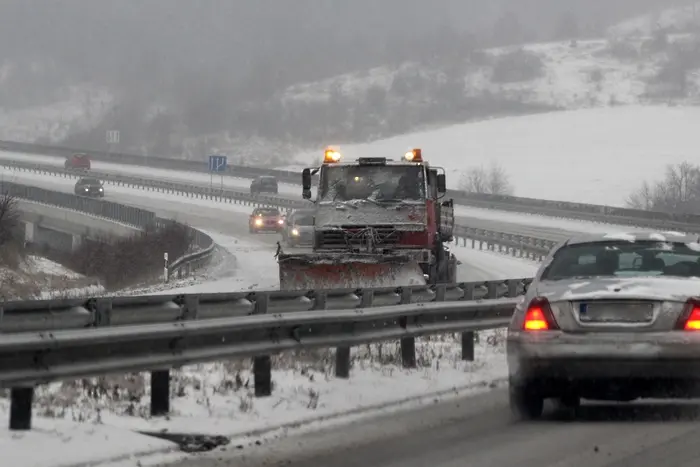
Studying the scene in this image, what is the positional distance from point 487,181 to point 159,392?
3589 inches

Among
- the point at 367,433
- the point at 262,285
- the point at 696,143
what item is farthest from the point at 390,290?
the point at 696,143

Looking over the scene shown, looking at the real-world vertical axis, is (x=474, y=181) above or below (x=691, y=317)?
below

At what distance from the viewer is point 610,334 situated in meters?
10.9

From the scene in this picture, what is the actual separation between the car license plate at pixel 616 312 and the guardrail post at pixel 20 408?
13.9 feet

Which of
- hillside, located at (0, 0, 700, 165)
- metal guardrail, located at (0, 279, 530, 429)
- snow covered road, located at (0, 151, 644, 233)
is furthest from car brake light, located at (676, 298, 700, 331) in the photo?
hillside, located at (0, 0, 700, 165)

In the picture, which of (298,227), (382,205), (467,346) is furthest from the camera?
(298,227)

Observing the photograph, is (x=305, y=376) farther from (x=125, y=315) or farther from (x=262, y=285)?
(x=262, y=285)

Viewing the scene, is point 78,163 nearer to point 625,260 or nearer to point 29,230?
point 29,230

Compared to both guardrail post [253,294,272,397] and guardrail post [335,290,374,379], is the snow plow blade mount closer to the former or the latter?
guardrail post [335,290,374,379]

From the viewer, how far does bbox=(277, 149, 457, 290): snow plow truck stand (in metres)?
24.5

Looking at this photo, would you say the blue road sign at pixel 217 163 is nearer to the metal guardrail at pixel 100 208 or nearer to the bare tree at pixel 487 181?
the metal guardrail at pixel 100 208

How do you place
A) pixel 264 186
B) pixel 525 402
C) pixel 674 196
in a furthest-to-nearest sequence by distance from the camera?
pixel 674 196, pixel 264 186, pixel 525 402

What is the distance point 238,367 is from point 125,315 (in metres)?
3.09

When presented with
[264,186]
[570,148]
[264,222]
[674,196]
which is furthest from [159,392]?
[570,148]
